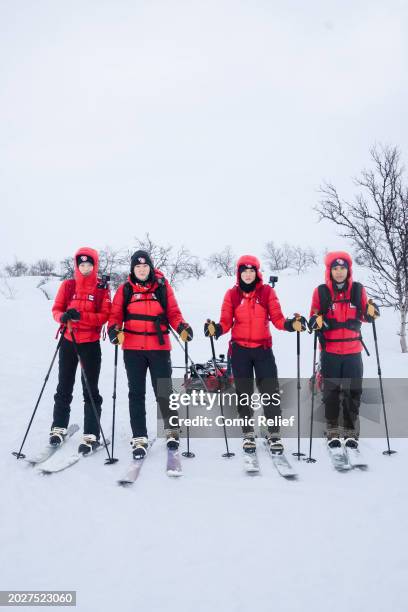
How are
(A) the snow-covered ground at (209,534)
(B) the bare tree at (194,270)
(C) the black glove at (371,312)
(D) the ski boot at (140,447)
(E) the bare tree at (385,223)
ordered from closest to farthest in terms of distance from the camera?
(A) the snow-covered ground at (209,534) < (D) the ski boot at (140,447) < (C) the black glove at (371,312) < (E) the bare tree at (385,223) < (B) the bare tree at (194,270)

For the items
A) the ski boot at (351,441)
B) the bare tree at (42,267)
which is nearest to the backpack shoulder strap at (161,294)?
the ski boot at (351,441)

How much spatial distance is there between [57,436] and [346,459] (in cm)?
383

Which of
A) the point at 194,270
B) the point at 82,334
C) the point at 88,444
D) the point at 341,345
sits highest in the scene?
the point at 194,270

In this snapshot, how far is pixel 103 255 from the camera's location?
53.2 meters

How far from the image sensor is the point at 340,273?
5371 mm

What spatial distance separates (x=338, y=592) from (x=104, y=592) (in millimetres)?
1642

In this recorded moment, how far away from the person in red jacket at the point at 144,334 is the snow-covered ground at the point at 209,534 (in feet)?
1.88

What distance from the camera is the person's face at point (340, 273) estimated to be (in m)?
5.37

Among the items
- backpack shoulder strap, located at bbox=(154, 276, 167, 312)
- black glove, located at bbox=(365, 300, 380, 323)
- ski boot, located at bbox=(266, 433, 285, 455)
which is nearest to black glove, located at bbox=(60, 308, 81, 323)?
backpack shoulder strap, located at bbox=(154, 276, 167, 312)

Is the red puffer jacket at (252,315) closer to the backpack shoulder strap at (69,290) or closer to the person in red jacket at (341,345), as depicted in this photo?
the person in red jacket at (341,345)

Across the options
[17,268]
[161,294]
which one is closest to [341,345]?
[161,294]

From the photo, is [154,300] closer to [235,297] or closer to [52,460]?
[235,297]

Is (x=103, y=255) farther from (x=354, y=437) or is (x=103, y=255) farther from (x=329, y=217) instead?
(x=354, y=437)

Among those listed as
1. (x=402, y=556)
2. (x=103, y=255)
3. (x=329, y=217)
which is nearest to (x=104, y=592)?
(x=402, y=556)
